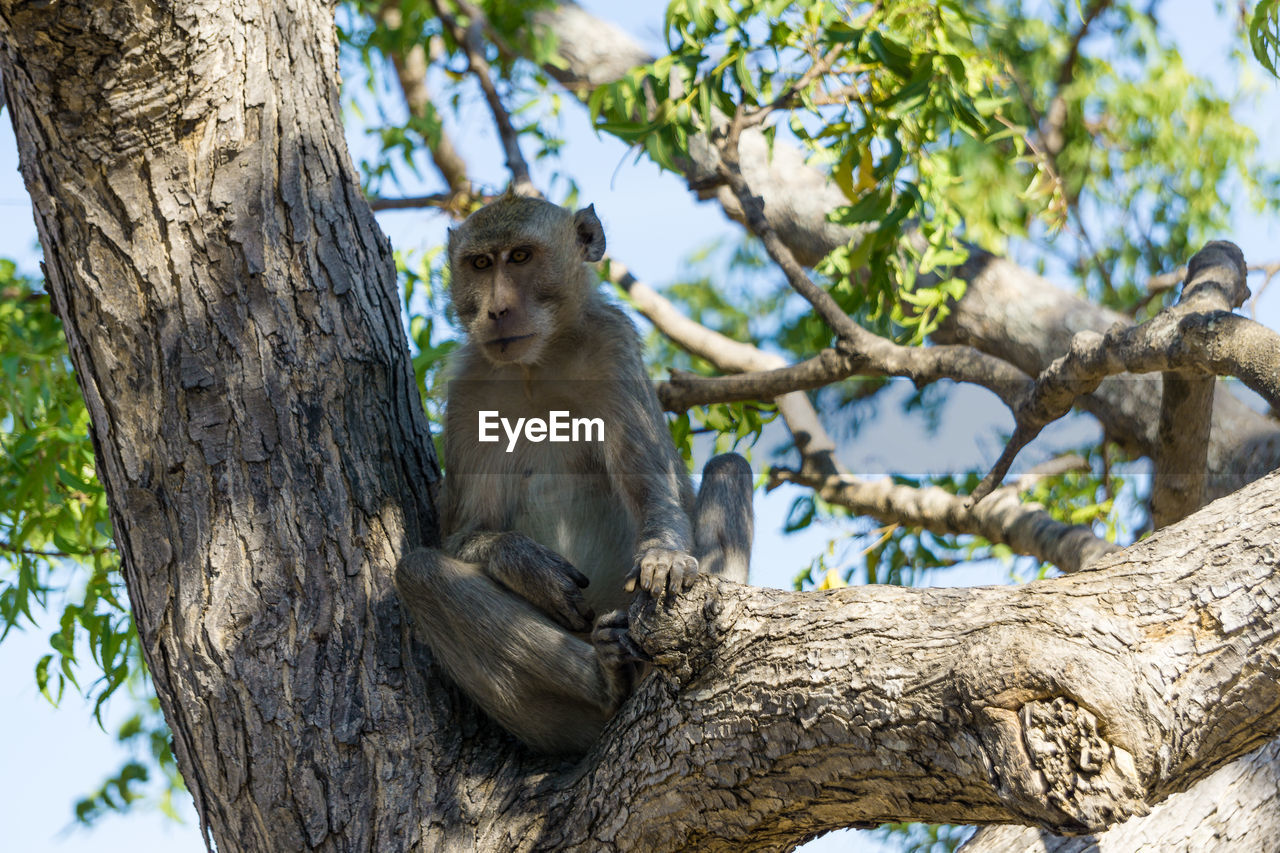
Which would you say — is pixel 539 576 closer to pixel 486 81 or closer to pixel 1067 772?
pixel 1067 772

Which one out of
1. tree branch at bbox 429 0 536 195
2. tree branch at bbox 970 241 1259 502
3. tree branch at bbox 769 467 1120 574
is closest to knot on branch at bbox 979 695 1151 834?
tree branch at bbox 970 241 1259 502

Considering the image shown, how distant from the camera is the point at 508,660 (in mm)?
3924

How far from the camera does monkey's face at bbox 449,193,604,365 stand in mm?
4668

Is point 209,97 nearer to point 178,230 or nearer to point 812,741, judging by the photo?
point 178,230

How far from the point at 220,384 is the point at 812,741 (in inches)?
87.5

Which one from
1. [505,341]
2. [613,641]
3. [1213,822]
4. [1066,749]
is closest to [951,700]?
[1066,749]

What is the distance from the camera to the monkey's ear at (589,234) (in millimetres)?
5227

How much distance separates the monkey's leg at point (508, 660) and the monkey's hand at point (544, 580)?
14cm

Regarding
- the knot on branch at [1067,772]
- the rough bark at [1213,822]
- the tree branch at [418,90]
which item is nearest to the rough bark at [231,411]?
the knot on branch at [1067,772]

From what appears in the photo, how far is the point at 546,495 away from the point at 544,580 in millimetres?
717

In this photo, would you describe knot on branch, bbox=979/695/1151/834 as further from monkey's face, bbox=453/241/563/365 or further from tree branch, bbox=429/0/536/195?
tree branch, bbox=429/0/536/195

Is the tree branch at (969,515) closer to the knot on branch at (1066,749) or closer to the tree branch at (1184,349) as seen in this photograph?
the tree branch at (1184,349)

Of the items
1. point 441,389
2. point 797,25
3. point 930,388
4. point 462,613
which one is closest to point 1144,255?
point 930,388

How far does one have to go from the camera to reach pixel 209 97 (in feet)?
13.3
